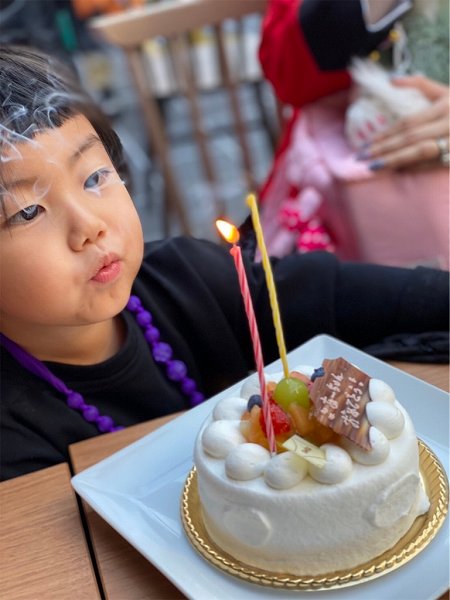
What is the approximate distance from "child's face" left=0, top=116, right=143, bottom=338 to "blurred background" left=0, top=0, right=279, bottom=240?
130cm

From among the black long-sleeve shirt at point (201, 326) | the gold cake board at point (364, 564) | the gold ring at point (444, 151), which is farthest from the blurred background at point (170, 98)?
the gold cake board at point (364, 564)

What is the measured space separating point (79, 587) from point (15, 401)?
0.84 ft

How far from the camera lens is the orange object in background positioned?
314 centimetres

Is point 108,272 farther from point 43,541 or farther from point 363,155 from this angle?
point 363,155

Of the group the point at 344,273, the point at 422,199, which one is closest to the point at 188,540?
the point at 344,273

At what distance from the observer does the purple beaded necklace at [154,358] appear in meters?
0.79

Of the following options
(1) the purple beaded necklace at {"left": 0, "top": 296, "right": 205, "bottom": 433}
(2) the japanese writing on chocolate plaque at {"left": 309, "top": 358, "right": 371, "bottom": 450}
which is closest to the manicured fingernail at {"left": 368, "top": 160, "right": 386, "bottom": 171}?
(1) the purple beaded necklace at {"left": 0, "top": 296, "right": 205, "bottom": 433}

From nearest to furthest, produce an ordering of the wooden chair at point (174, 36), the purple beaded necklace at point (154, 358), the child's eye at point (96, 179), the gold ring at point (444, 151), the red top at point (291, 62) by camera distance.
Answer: the child's eye at point (96, 179) < the purple beaded necklace at point (154, 358) < the gold ring at point (444, 151) < the red top at point (291, 62) < the wooden chair at point (174, 36)

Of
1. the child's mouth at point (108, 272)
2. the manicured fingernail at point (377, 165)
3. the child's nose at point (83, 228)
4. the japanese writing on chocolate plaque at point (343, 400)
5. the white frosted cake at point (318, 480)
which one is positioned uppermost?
the child's nose at point (83, 228)

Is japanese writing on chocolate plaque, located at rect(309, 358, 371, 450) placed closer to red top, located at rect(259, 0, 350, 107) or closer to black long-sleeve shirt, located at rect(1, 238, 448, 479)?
black long-sleeve shirt, located at rect(1, 238, 448, 479)

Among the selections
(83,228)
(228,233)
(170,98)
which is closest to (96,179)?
(83,228)

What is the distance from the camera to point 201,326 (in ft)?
3.09

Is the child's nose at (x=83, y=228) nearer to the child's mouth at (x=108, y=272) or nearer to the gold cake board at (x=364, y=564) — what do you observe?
the child's mouth at (x=108, y=272)

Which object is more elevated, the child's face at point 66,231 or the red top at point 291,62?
the child's face at point 66,231
